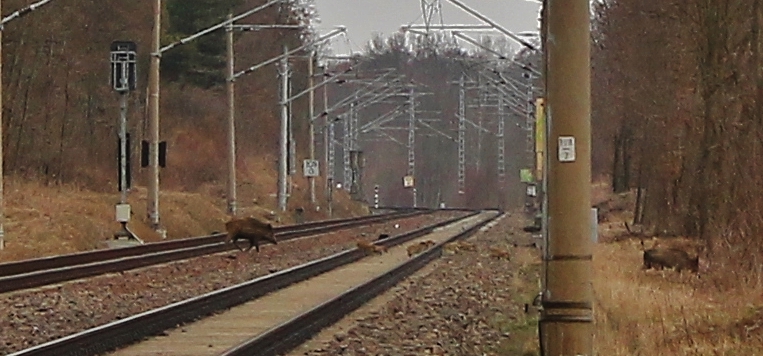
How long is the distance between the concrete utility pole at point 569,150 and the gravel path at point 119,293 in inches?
276

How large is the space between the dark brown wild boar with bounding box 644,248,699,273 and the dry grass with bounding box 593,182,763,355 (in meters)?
0.42

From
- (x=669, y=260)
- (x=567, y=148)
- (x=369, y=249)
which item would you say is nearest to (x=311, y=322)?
(x=567, y=148)

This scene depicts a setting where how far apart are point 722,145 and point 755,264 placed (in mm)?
6223

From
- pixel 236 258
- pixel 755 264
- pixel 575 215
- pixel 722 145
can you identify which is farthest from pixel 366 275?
A: pixel 575 215

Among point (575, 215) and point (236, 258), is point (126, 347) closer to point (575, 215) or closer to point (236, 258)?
point (575, 215)

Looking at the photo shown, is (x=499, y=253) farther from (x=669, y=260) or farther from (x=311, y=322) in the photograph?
(x=311, y=322)

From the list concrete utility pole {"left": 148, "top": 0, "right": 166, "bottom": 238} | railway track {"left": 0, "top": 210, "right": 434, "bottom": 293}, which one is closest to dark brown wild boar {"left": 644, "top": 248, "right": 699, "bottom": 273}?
railway track {"left": 0, "top": 210, "right": 434, "bottom": 293}

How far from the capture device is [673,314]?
1861cm

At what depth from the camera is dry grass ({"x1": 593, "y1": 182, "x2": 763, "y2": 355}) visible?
15094mm

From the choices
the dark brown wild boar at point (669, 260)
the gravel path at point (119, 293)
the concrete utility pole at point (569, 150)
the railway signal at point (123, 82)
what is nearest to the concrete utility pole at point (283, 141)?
the railway signal at point (123, 82)

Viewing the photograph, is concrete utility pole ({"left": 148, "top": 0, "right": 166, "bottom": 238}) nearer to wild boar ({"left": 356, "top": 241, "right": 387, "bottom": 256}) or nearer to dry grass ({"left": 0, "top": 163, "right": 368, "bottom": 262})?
dry grass ({"left": 0, "top": 163, "right": 368, "bottom": 262})

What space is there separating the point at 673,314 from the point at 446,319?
10.3 ft

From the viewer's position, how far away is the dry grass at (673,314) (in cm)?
1509

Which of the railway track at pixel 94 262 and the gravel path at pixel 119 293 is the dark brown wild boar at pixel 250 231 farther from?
the railway track at pixel 94 262
